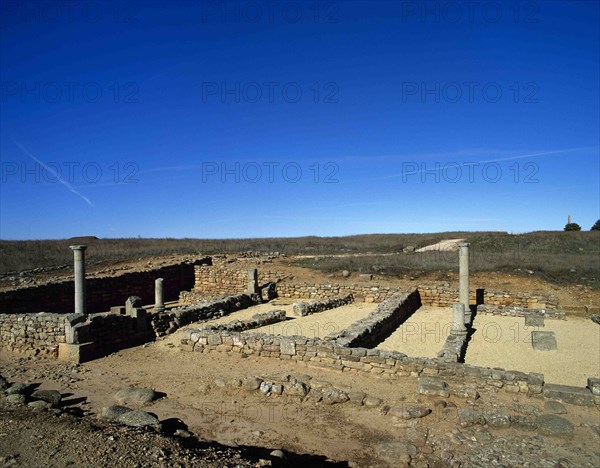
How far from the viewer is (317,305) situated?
16297 millimetres

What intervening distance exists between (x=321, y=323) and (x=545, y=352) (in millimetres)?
6578

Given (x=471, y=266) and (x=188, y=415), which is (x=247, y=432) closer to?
(x=188, y=415)

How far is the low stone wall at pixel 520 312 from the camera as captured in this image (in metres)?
15.2

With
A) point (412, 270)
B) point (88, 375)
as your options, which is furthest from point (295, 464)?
point (412, 270)

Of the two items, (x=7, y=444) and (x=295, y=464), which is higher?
(x=7, y=444)

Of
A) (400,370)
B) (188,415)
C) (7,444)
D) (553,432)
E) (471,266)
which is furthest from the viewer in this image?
(471,266)

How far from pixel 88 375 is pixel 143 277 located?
11.3 metres

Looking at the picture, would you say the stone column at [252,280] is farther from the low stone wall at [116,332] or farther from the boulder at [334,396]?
the boulder at [334,396]

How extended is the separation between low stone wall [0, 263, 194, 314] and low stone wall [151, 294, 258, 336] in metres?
5.01

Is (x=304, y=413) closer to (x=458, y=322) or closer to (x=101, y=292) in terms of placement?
(x=458, y=322)

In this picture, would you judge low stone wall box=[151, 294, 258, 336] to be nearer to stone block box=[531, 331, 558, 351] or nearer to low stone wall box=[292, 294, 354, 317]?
low stone wall box=[292, 294, 354, 317]

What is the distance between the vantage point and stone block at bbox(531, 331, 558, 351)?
1105 centimetres

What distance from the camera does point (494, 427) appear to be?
6488 millimetres

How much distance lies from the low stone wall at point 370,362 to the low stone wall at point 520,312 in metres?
8.65
